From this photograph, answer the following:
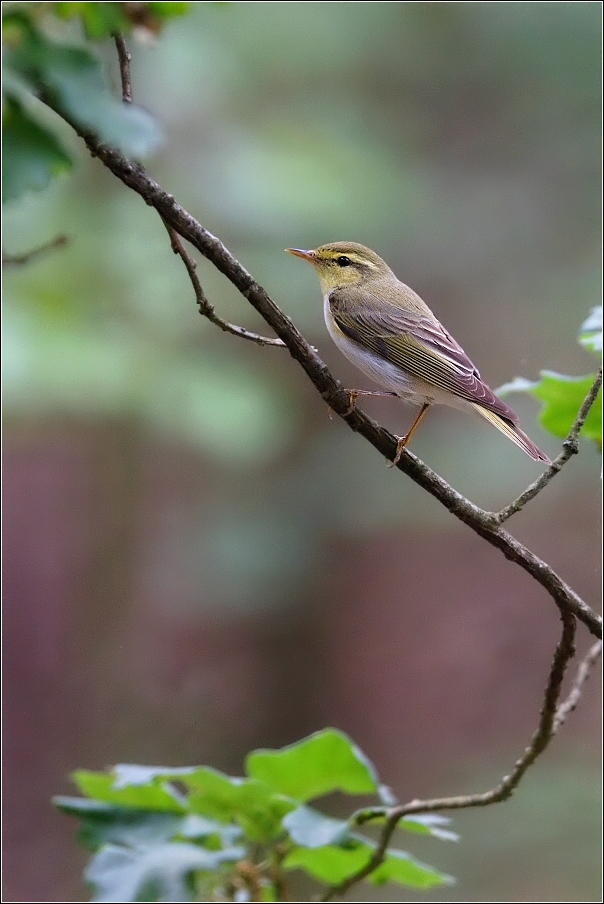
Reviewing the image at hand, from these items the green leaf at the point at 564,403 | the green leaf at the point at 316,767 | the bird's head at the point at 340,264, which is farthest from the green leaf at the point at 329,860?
the bird's head at the point at 340,264

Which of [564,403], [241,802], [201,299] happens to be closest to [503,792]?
[241,802]

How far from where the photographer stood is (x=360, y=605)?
9.07 meters

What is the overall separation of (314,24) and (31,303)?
3092 millimetres

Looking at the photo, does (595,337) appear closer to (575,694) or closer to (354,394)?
(354,394)

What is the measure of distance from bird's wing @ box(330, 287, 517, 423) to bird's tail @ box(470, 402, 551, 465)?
0.17 ft

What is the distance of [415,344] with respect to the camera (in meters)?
3.12

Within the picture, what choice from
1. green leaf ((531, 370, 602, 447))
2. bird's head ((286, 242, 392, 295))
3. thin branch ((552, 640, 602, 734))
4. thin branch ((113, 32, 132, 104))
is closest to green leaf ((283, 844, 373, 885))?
thin branch ((552, 640, 602, 734))

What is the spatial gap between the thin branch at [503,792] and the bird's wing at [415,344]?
1.04 metres

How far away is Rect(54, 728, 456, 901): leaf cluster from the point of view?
173 centimetres

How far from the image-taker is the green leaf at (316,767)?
6.17ft

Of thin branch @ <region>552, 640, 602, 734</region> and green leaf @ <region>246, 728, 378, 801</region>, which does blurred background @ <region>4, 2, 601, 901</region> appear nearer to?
thin branch @ <region>552, 640, 602, 734</region>

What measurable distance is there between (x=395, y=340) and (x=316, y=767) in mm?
1598

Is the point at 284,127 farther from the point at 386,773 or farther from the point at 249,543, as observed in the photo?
the point at 386,773

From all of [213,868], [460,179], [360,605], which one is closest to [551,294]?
[460,179]
